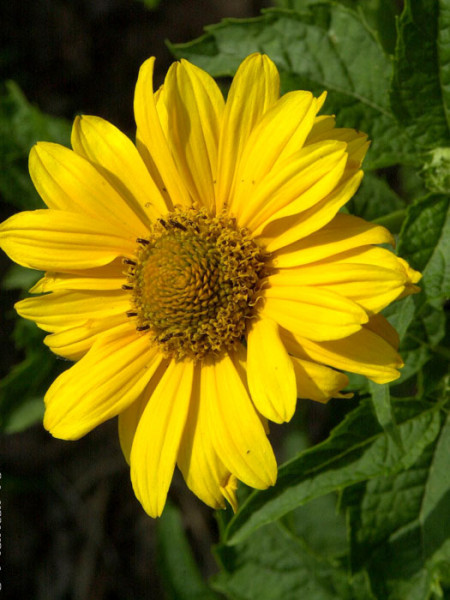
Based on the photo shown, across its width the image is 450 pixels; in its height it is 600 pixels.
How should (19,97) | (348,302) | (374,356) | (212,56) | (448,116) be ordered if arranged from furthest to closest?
1. (19,97)
2. (212,56)
3. (448,116)
4. (374,356)
5. (348,302)

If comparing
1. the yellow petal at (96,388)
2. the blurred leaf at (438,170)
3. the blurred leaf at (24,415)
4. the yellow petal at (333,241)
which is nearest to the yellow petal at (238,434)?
the yellow petal at (96,388)

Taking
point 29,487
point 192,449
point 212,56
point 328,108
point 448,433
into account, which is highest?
point 212,56

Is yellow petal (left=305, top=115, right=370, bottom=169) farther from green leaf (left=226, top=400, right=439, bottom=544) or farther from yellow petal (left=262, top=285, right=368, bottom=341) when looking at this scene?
green leaf (left=226, top=400, right=439, bottom=544)

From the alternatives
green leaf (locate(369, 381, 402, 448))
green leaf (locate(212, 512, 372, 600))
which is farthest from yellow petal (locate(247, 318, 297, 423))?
green leaf (locate(212, 512, 372, 600))

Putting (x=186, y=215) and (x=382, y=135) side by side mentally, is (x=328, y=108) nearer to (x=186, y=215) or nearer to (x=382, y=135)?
(x=382, y=135)

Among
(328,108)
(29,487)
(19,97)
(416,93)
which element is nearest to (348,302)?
(416,93)

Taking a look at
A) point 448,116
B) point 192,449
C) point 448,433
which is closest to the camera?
point 192,449

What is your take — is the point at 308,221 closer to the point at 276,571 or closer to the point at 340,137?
the point at 340,137
